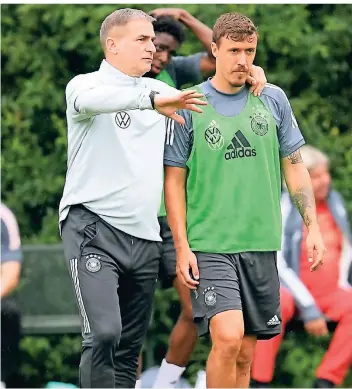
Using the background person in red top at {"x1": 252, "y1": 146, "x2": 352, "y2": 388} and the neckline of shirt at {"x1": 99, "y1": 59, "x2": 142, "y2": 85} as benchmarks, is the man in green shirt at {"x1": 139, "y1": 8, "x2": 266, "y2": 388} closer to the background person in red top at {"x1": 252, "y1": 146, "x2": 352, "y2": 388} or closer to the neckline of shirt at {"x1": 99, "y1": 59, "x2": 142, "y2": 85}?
the neckline of shirt at {"x1": 99, "y1": 59, "x2": 142, "y2": 85}

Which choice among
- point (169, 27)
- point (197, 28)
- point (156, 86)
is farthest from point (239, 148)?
point (197, 28)

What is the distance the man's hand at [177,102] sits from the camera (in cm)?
629

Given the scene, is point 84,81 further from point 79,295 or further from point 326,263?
point 326,263

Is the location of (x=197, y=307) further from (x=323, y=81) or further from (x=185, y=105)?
(x=323, y=81)

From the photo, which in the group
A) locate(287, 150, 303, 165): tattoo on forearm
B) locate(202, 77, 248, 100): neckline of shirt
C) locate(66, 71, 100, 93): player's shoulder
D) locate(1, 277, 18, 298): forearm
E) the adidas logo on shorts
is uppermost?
locate(66, 71, 100, 93): player's shoulder

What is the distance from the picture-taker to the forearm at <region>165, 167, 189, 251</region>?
22.2ft

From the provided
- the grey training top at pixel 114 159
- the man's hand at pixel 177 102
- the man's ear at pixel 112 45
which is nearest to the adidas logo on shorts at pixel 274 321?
the grey training top at pixel 114 159

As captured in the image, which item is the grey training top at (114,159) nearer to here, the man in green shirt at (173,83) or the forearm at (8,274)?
the man in green shirt at (173,83)

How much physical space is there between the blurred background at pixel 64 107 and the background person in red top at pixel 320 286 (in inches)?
55.4

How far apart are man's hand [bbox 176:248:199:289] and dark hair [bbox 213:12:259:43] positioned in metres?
1.14

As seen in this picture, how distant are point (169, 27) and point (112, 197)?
5.98 ft

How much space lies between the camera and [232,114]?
6855 millimetres

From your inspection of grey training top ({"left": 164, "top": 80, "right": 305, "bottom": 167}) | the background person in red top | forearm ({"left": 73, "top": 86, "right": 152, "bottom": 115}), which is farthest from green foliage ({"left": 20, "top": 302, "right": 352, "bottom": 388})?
forearm ({"left": 73, "top": 86, "right": 152, "bottom": 115})

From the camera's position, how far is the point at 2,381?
984 cm
